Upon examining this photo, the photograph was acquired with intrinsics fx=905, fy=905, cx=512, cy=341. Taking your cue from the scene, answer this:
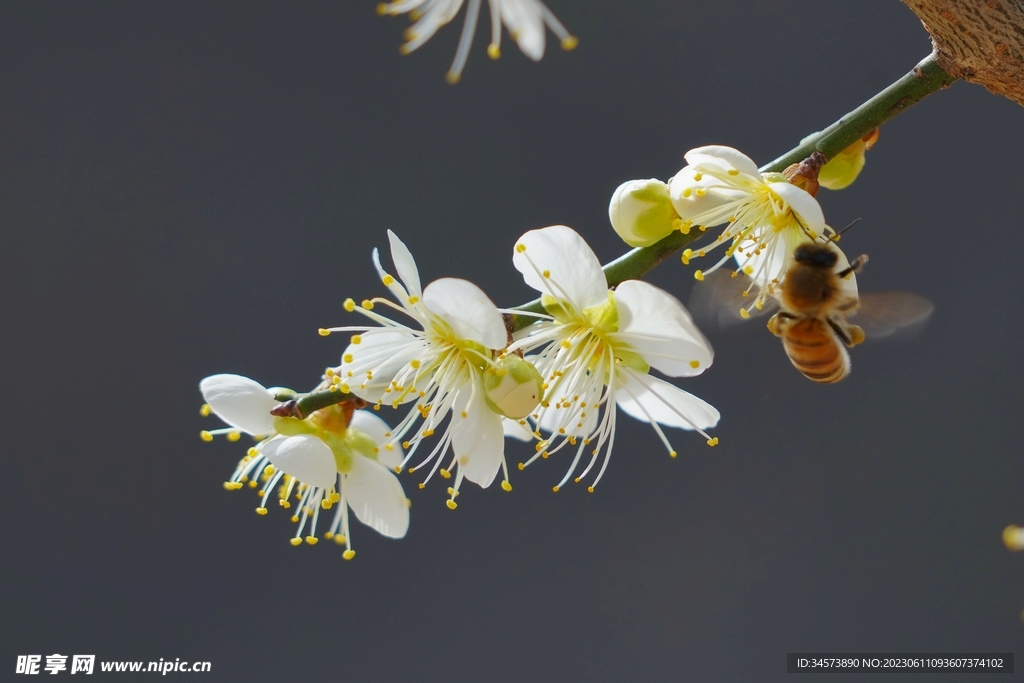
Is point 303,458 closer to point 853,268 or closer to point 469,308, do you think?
point 469,308

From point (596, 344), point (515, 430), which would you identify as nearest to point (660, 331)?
point (596, 344)

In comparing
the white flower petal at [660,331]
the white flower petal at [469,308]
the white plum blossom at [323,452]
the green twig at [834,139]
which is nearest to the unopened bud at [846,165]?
the green twig at [834,139]

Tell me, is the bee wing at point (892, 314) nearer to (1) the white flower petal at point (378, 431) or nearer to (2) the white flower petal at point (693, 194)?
(2) the white flower petal at point (693, 194)

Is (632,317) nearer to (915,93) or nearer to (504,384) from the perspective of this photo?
(504,384)

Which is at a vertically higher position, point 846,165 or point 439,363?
point 846,165

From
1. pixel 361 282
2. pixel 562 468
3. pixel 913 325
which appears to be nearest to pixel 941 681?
pixel 562 468

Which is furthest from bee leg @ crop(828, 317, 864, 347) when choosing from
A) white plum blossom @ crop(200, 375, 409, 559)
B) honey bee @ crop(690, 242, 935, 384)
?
white plum blossom @ crop(200, 375, 409, 559)
